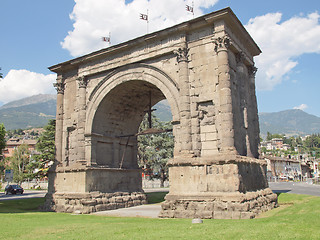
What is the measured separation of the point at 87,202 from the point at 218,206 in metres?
7.27

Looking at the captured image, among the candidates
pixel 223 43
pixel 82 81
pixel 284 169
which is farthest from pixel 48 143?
pixel 284 169

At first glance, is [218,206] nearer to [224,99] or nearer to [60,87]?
[224,99]

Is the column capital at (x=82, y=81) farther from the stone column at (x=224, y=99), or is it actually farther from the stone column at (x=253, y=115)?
the stone column at (x=253, y=115)

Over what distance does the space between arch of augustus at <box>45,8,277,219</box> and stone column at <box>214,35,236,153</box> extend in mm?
43

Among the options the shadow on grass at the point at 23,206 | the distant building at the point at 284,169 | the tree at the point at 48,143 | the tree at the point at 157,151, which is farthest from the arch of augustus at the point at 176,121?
the distant building at the point at 284,169

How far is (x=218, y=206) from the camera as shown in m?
11.7

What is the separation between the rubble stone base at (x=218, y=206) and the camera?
1131 cm

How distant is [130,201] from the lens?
18281 mm

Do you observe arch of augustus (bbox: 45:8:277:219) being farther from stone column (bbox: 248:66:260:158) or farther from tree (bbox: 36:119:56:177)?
tree (bbox: 36:119:56:177)

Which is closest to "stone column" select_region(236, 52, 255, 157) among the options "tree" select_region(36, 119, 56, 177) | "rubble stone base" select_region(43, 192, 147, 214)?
"rubble stone base" select_region(43, 192, 147, 214)

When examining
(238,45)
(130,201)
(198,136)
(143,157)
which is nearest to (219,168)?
(198,136)

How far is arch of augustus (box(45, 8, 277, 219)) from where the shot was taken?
12.4 m

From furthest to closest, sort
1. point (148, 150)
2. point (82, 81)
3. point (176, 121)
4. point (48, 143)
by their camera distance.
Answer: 1. point (148, 150)
2. point (48, 143)
3. point (82, 81)
4. point (176, 121)

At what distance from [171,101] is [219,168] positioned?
13.5ft
